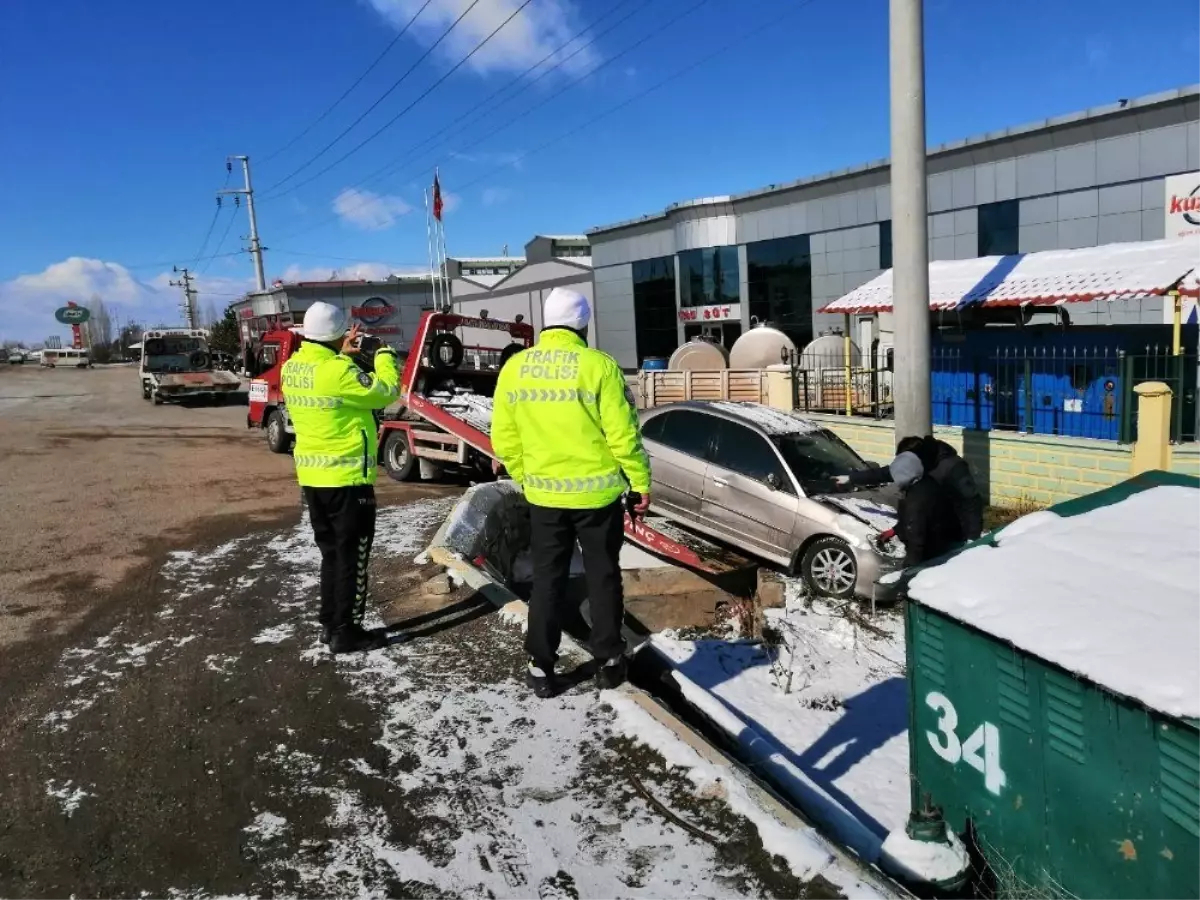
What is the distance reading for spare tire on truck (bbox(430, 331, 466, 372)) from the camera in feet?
36.8

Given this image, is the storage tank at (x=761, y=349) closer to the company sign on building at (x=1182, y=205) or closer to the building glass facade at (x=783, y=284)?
the building glass facade at (x=783, y=284)

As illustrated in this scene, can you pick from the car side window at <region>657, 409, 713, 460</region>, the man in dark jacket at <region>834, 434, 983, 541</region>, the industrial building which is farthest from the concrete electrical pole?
the industrial building

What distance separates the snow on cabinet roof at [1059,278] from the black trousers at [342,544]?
8204 millimetres

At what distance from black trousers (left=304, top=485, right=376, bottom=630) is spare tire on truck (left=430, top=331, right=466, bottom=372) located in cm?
711

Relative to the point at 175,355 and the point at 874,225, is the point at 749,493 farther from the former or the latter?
the point at 175,355

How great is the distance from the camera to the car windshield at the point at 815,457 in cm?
740

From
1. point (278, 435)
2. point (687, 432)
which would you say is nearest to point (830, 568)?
point (687, 432)

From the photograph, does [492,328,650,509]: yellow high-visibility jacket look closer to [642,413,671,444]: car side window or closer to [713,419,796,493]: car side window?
[713,419,796,493]: car side window

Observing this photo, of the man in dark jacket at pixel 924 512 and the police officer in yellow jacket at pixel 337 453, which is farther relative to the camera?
the man in dark jacket at pixel 924 512

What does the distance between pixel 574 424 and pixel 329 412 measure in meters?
Result: 1.40

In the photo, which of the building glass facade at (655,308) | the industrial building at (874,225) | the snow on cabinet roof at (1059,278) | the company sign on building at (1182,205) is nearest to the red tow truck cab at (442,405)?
the snow on cabinet roof at (1059,278)

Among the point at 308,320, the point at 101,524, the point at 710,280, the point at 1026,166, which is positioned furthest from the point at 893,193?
the point at 710,280

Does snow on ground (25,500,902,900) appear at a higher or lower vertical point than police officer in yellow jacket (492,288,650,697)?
lower

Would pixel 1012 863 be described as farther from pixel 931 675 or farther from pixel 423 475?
pixel 423 475
